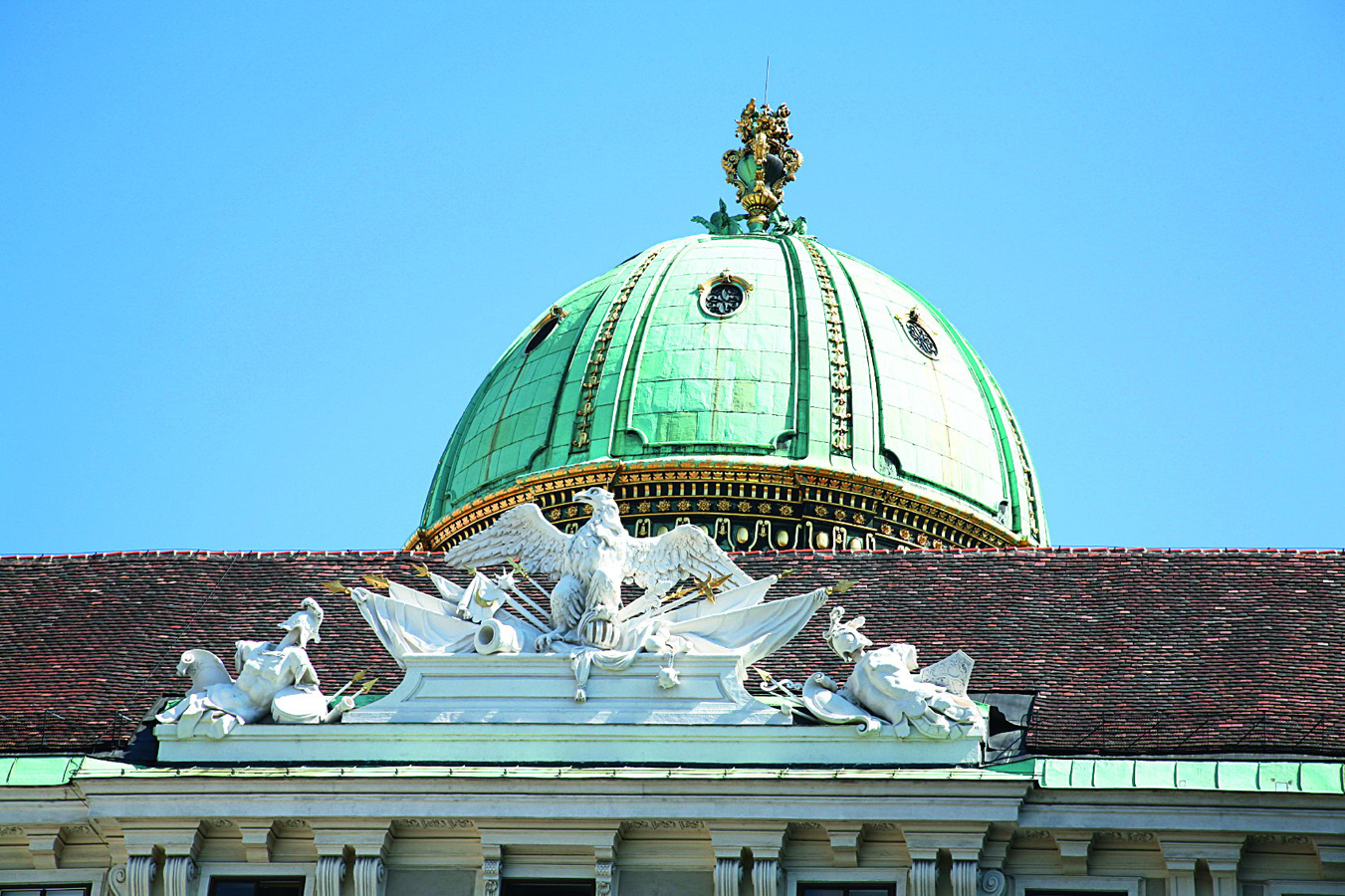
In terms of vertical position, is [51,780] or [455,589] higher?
[455,589]

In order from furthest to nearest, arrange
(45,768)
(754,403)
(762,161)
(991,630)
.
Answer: (762,161) < (754,403) < (991,630) < (45,768)

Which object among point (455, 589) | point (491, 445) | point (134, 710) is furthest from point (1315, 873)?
point (491, 445)

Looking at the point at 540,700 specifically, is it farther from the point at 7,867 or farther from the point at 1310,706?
the point at 1310,706

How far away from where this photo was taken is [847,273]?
47500mm

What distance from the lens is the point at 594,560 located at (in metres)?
32.8

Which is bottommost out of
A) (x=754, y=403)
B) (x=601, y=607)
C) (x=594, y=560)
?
(x=601, y=607)

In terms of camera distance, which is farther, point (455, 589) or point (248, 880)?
point (455, 589)

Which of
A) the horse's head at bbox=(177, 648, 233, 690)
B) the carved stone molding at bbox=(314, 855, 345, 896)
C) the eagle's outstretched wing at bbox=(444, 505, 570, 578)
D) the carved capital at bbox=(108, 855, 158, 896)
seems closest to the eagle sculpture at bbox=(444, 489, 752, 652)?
the eagle's outstretched wing at bbox=(444, 505, 570, 578)

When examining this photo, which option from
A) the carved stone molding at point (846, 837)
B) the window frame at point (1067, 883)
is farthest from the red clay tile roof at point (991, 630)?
the carved stone molding at point (846, 837)

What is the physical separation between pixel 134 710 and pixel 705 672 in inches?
246

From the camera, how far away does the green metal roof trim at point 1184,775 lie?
2983cm

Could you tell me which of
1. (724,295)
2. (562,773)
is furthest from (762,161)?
(562,773)

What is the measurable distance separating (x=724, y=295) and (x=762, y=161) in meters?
5.75

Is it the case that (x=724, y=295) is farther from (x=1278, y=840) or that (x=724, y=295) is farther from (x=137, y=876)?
(x=1278, y=840)
